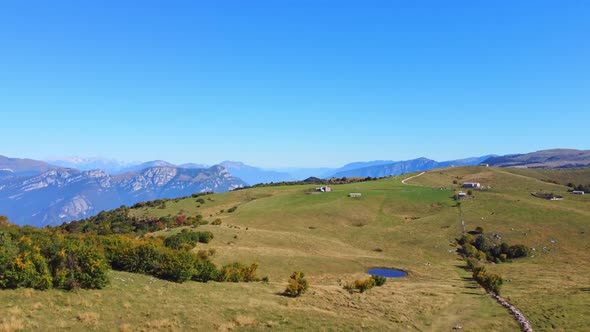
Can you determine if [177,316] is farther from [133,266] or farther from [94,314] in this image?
Result: [133,266]

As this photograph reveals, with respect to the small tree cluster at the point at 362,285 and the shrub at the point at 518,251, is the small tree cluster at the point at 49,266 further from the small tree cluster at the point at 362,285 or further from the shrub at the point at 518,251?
the shrub at the point at 518,251

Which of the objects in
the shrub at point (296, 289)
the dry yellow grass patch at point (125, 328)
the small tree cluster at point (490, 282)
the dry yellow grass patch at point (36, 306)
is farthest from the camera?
the small tree cluster at point (490, 282)

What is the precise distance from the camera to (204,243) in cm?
6669

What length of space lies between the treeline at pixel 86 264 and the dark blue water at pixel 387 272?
21.3 m

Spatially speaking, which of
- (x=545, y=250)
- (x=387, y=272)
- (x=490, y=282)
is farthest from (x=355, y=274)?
(x=545, y=250)

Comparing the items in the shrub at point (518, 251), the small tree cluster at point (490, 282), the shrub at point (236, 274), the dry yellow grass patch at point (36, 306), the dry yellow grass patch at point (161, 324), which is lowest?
the shrub at point (518, 251)

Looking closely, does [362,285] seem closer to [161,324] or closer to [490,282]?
[490,282]

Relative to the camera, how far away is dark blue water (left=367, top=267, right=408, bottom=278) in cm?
5617

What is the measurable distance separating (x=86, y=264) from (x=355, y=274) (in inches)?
1458

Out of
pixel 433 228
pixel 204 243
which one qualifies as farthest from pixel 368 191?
pixel 204 243

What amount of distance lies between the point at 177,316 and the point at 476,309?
91.1 ft

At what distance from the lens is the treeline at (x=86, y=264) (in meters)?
26.7

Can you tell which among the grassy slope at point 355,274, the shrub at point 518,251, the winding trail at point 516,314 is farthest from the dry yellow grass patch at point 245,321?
the shrub at point 518,251

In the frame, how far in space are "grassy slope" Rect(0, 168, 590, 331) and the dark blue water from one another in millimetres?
1921
